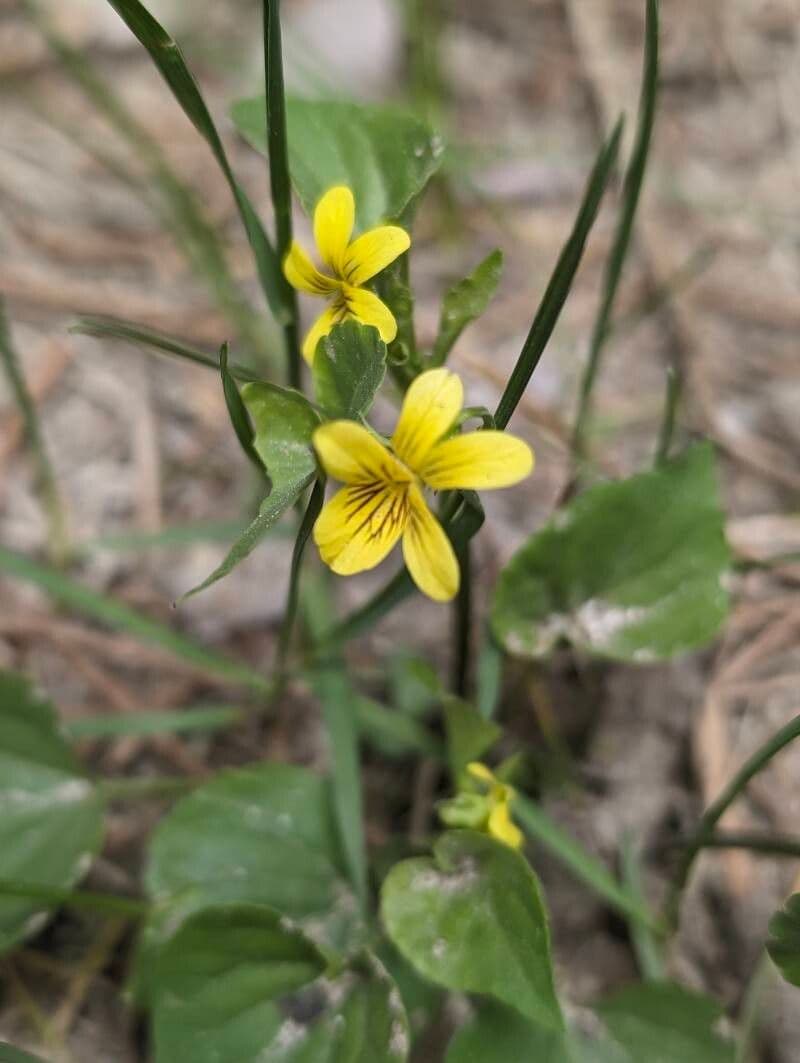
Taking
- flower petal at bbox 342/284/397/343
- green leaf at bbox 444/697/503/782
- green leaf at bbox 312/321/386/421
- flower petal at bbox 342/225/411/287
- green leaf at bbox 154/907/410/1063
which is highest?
flower petal at bbox 342/225/411/287

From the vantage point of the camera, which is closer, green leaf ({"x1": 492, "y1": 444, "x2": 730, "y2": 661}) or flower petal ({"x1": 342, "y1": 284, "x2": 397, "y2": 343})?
flower petal ({"x1": 342, "y1": 284, "x2": 397, "y2": 343})

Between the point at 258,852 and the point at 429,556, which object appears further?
the point at 258,852

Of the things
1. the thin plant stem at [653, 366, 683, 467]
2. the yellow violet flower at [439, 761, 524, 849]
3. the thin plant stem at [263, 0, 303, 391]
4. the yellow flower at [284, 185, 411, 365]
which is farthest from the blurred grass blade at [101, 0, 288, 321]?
the yellow violet flower at [439, 761, 524, 849]

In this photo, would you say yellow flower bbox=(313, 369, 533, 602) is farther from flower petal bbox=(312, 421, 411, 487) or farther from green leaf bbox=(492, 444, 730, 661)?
green leaf bbox=(492, 444, 730, 661)

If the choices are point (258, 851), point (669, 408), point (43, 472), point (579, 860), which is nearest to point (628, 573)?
point (669, 408)

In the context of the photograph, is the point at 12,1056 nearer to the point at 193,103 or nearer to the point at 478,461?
the point at 478,461

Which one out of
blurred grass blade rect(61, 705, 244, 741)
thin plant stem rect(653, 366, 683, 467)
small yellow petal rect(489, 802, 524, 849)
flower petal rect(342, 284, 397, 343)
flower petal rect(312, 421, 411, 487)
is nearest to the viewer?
flower petal rect(312, 421, 411, 487)

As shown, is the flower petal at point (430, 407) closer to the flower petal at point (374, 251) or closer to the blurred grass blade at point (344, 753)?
the flower petal at point (374, 251)

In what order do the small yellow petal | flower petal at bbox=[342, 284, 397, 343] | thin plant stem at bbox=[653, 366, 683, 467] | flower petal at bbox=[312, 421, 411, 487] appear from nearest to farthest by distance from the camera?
flower petal at bbox=[312, 421, 411, 487]
flower petal at bbox=[342, 284, 397, 343]
the small yellow petal
thin plant stem at bbox=[653, 366, 683, 467]
